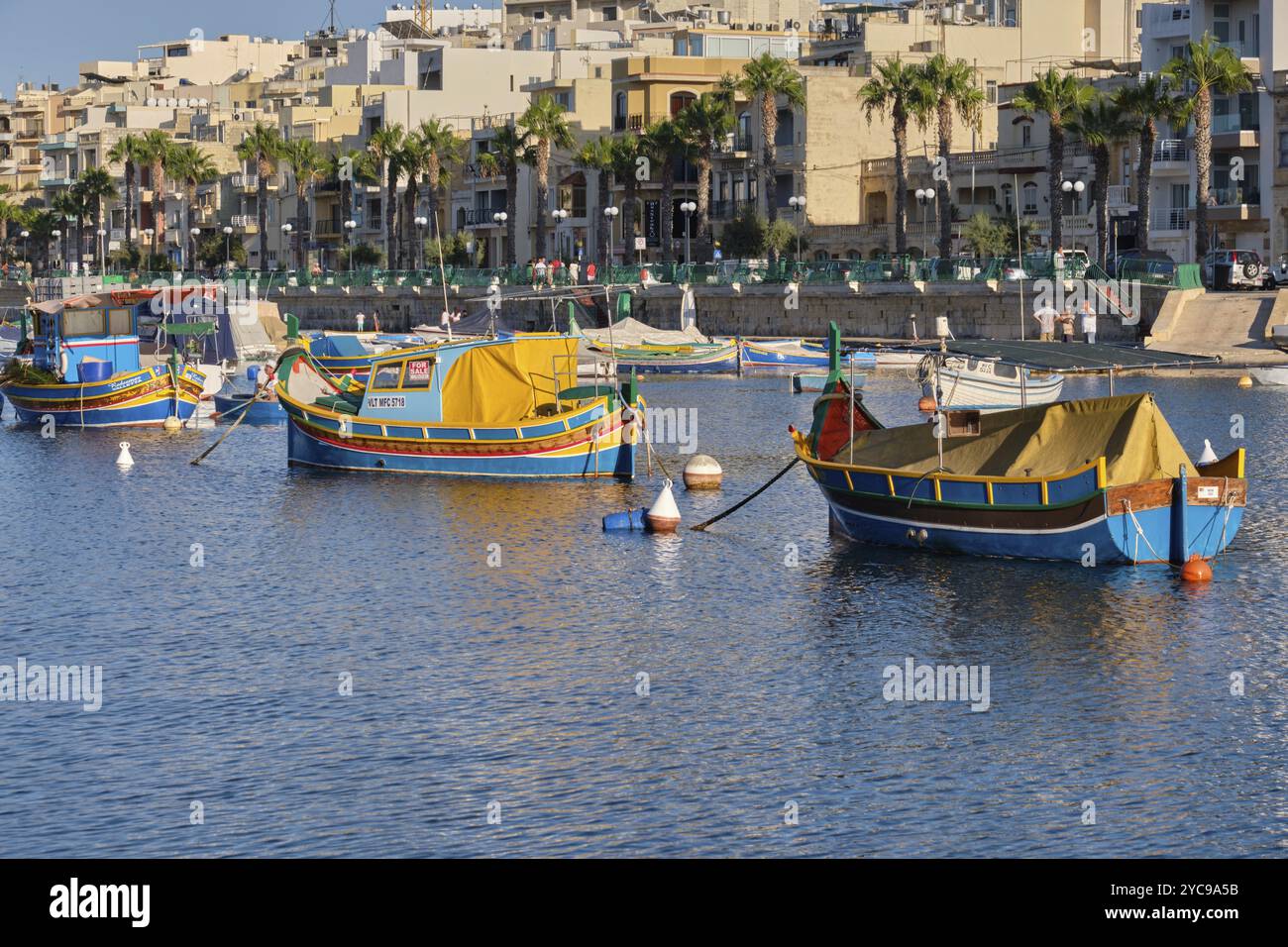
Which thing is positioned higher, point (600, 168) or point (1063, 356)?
point (600, 168)

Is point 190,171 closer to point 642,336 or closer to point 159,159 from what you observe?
point 159,159

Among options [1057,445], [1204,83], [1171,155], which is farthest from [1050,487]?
[1171,155]

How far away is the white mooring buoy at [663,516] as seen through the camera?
39.8m

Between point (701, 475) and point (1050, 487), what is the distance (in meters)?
14.0

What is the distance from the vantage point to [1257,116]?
3465 inches

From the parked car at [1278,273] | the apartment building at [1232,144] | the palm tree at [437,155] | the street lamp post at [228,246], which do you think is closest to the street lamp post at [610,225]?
the palm tree at [437,155]

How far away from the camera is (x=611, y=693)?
2669 centimetres

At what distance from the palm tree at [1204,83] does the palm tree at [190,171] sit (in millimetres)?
86099

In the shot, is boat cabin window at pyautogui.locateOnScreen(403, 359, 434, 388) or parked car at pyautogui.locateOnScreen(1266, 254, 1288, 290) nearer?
boat cabin window at pyautogui.locateOnScreen(403, 359, 434, 388)

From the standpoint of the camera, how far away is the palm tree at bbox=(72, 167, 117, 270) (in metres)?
Result: 163

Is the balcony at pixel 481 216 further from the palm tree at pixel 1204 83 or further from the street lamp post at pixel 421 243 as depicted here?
the palm tree at pixel 1204 83

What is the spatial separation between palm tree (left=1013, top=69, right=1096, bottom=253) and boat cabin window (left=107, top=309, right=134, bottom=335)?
122 ft

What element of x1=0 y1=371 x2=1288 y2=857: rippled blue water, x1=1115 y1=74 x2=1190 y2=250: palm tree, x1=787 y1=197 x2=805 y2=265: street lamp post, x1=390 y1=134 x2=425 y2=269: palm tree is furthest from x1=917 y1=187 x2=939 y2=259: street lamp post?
x1=0 y1=371 x2=1288 y2=857: rippled blue water

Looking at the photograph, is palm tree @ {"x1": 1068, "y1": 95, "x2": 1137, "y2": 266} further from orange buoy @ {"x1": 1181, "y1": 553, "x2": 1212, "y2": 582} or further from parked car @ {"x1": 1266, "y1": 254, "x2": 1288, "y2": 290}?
orange buoy @ {"x1": 1181, "y1": 553, "x2": 1212, "y2": 582}
